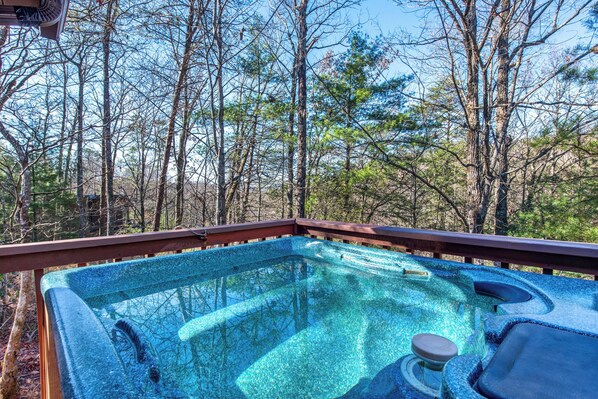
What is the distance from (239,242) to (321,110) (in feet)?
13.9

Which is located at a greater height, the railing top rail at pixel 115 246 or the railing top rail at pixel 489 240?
the railing top rail at pixel 489 240

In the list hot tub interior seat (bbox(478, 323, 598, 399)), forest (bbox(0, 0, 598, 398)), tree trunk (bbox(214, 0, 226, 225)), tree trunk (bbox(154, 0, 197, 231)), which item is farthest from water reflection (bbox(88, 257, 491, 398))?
tree trunk (bbox(154, 0, 197, 231))

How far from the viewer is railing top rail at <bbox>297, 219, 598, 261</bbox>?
171 centimetres

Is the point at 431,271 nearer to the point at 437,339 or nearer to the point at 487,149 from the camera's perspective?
the point at 437,339

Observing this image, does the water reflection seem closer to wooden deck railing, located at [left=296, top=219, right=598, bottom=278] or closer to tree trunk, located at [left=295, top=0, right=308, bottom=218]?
wooden deck railing, located at [left=296, top=219, right=598, bottom=278]

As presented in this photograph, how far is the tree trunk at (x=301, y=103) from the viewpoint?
5.72 m

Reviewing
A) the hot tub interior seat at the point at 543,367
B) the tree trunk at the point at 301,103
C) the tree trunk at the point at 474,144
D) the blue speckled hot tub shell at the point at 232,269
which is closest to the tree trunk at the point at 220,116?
the tree trunk at the point at 301,103

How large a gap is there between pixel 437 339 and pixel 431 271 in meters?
1.12

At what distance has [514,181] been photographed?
5395 millimetres

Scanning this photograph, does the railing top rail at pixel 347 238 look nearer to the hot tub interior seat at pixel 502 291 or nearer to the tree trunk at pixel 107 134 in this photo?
the hot tub interior seat at pixel 502 291

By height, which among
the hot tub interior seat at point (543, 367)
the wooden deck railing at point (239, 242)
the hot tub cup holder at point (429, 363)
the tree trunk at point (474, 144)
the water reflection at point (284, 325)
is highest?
the tree trunk at point (474, 144)

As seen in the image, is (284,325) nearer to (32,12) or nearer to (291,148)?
(32,12)

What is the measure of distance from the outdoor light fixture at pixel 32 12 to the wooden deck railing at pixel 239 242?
1.12 metres

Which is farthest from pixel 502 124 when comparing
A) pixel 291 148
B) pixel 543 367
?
pixel 543 367
